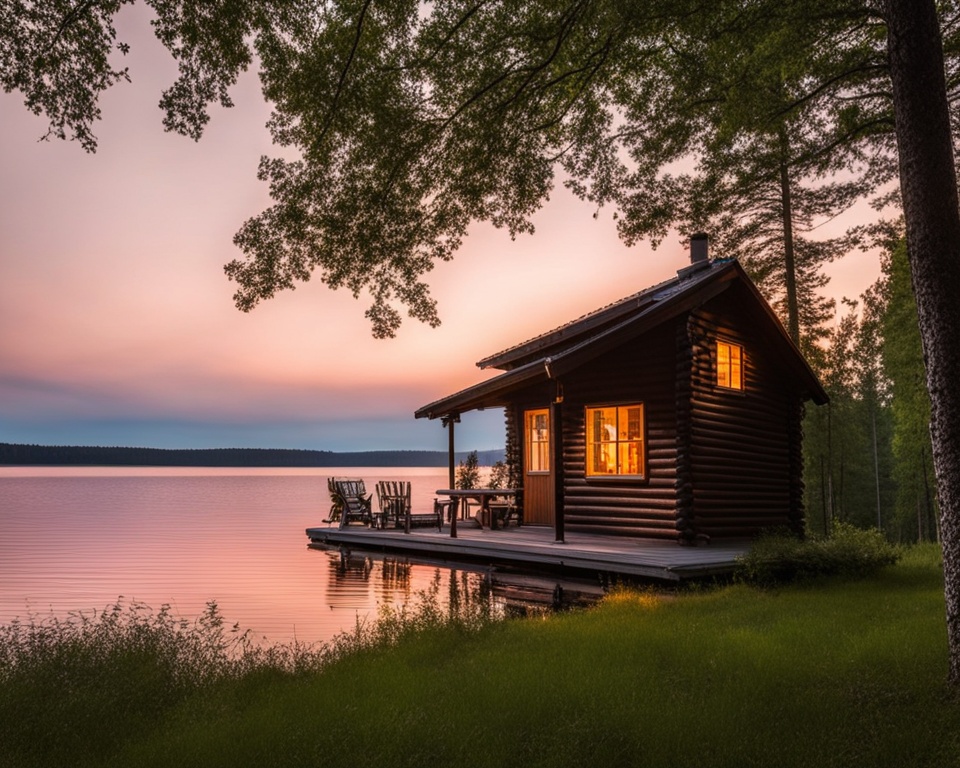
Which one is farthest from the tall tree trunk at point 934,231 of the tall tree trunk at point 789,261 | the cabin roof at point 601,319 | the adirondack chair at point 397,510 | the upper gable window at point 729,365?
the adirondack chair at point 397,510

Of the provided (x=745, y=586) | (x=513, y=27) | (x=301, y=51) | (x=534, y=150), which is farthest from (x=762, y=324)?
(x=301, y=51)

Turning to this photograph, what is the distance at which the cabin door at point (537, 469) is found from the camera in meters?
17.1

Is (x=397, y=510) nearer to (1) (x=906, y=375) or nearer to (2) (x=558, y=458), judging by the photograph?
(2) (x=558, y=458)

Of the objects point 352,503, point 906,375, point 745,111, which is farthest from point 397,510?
point 906,375

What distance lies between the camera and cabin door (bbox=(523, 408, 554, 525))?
17125 millimetres

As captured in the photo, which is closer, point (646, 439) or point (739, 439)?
point (646, 439)

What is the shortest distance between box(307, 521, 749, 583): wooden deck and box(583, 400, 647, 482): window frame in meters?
1.32

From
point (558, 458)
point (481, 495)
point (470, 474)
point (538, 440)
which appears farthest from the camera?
point (470, 474)

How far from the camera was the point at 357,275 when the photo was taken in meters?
8.20

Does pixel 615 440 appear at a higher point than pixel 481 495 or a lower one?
higher

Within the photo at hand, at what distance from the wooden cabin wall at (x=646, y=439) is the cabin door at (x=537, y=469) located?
2.80ft

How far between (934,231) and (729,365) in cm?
1126

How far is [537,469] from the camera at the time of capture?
17.5 metres

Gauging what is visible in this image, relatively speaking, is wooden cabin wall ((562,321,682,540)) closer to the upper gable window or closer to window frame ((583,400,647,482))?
window frame ((583,400,647,482))
